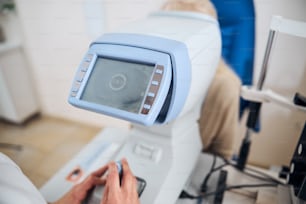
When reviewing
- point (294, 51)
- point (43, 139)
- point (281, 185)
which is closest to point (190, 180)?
point (281, 185)

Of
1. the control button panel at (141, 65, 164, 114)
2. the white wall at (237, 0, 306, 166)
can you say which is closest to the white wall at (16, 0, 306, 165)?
the white wall at (237, 0, 306, 166)

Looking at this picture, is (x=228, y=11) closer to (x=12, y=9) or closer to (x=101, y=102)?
(x=101, y=102)

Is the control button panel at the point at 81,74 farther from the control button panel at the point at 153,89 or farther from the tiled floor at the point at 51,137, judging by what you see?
the tiled floor at the point at 51,137

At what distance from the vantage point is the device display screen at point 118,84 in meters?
0.46

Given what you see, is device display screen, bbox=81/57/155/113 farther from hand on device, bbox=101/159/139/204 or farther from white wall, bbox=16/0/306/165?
white wall, bbox=16/0/306/165

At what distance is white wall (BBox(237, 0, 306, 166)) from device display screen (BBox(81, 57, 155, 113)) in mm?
474

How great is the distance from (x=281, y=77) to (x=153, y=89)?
712 mm

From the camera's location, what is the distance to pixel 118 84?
0.49m

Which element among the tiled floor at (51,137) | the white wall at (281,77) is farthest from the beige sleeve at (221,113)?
the tiled floor at (51,137)

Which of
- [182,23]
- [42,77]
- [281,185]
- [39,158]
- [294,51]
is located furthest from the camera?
[42,77]

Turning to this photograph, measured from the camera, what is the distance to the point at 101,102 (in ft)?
1.58

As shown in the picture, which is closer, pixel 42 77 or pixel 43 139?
pixel 43 139

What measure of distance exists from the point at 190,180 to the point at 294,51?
60cm

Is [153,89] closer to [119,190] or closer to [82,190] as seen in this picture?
[119,190]
